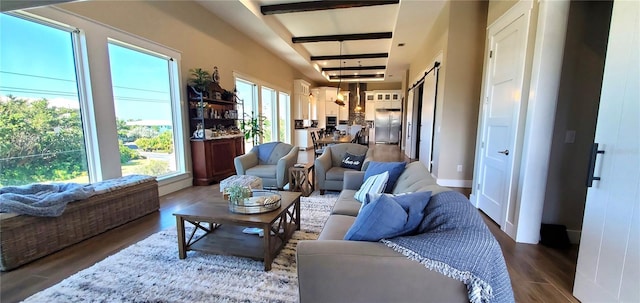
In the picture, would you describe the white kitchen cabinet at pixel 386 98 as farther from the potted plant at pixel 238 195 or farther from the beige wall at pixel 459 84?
the potted plant at pixel 238 195

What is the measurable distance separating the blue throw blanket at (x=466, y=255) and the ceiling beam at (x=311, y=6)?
449cm

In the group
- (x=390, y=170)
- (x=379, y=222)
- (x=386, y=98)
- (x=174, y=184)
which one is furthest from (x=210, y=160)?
(x=386, y=98)

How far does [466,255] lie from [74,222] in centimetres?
325

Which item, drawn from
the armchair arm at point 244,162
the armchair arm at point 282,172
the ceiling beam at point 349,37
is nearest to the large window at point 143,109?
the armchair arm at point 244,162

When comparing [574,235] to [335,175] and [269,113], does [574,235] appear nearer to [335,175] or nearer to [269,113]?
[335,175]

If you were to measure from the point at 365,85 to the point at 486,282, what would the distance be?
501 inches

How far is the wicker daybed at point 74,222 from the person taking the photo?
79.6 inches

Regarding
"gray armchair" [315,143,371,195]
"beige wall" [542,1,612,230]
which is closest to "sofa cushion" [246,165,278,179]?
"gray armchair" [315,143,371,195]

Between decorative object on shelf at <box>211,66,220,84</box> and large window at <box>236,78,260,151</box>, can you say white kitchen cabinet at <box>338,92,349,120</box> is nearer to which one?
large window at <box>236,78,260,151</box>

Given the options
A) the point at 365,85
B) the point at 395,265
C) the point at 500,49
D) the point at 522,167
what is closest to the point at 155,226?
the point at 395,265

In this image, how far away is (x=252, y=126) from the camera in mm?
6543

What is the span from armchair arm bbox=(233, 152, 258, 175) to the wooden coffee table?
62.1 inches

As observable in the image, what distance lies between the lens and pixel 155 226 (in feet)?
9.46

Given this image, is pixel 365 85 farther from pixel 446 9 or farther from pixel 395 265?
pixel 395 265
